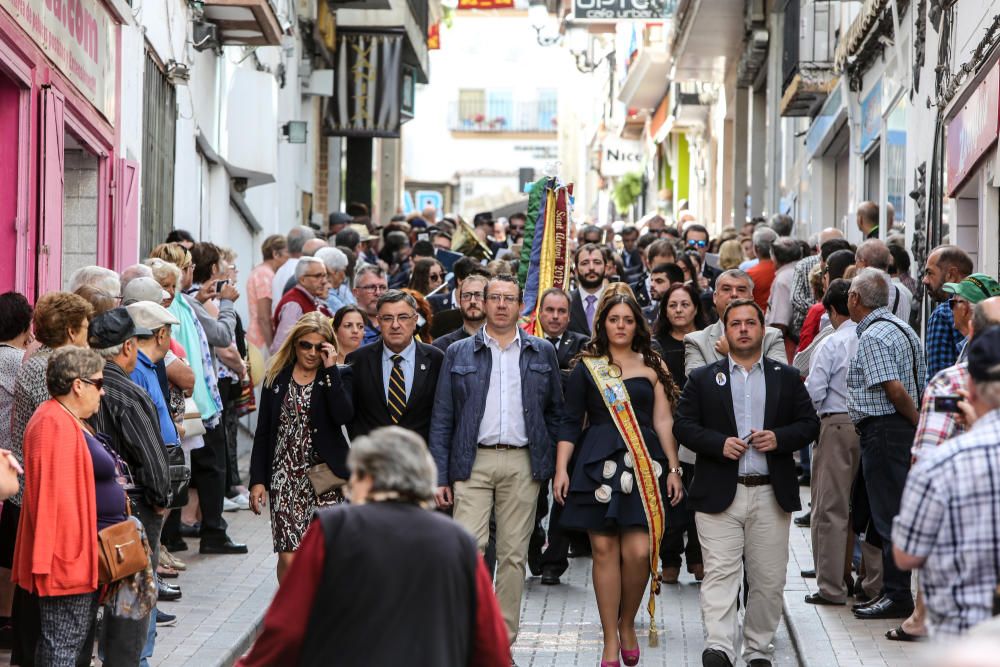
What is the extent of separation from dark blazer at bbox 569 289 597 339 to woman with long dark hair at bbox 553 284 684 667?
155 inches

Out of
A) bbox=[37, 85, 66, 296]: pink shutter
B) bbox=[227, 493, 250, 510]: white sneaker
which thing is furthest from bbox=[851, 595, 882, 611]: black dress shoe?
bbox=[227, 493, 250, 510]: white sneaker

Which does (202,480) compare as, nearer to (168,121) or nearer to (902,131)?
(168,121)

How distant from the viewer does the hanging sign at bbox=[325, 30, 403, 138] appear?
1176 inches

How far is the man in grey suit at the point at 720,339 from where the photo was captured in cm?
1032

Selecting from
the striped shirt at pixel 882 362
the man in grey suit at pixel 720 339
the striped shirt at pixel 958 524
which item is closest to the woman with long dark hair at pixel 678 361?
the man in grey suit at pixel 720 339

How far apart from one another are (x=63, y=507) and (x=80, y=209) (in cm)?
630

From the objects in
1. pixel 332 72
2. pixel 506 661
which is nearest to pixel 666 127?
pixel 332 72

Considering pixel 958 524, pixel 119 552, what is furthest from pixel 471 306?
pixel 958 524

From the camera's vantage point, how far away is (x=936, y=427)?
6.50 m

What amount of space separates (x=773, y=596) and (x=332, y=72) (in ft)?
65.7

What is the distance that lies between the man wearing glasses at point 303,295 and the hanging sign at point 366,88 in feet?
54.3

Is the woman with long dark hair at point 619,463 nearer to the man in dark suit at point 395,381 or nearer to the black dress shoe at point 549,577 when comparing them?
the man in dark suit at point 395,381

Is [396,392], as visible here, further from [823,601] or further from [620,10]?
[620,10]

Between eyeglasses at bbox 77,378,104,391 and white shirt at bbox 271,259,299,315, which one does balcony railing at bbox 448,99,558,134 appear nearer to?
white shirt at bbox 271,259,299,315
